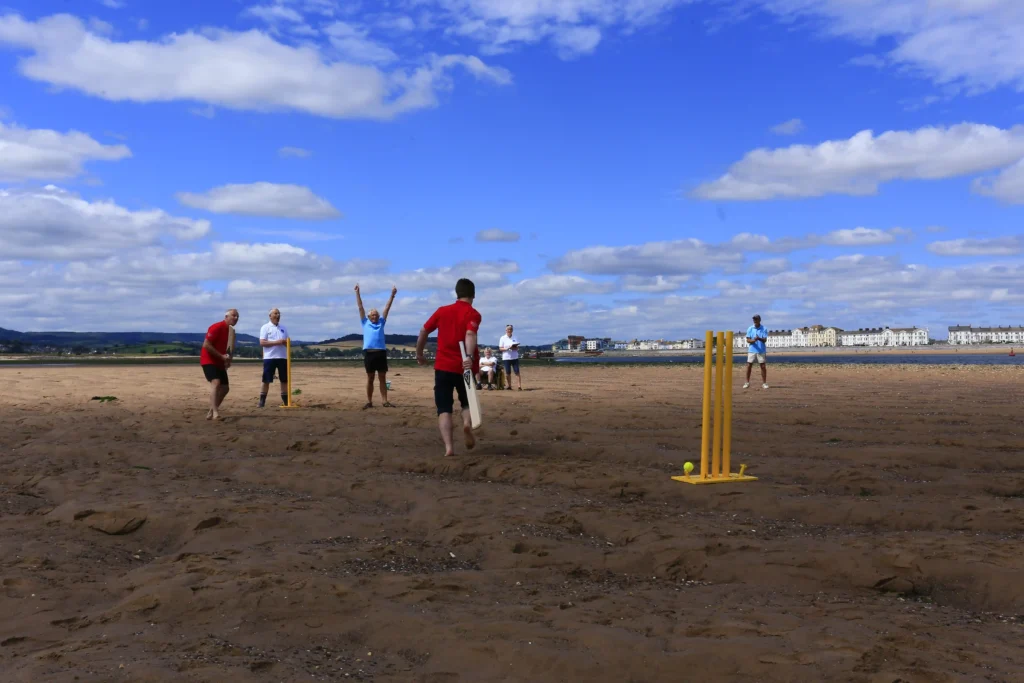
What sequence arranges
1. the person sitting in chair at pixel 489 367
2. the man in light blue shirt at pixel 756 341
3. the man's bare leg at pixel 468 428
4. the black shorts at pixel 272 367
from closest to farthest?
the man's bare leg at pixel 468 428
the black shorts at pixel 272 367
the man in light blue shirt at pixel 756 341
the person sitting in chair at pixel 489 367

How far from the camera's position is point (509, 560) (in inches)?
211

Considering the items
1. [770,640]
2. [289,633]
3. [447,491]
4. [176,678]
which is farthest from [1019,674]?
[447,491]

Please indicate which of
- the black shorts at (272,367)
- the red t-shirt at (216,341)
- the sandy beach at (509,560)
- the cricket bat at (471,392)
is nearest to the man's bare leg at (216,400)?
the red t-shirt at (216,341)

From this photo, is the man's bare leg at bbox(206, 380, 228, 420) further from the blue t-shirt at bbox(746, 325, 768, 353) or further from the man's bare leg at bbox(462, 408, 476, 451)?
the blue t-shirt at bbox(746, 325, 768, 353)

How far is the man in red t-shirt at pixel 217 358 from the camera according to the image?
12.9 meters

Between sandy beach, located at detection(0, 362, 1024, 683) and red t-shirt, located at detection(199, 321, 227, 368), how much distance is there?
2417 mm

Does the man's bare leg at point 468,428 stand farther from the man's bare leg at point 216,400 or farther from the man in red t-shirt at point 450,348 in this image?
the man's bare leg at point 216,400

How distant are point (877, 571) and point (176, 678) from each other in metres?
3.99

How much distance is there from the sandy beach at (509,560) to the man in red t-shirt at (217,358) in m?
2.18

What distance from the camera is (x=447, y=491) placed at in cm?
730

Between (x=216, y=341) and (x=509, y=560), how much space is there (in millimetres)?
9164

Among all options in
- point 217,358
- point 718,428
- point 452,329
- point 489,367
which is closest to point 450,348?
point 452,329

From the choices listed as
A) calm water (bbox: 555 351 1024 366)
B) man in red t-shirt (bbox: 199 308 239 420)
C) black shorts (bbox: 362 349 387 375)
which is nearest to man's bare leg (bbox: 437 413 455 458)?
man in red t-shirt (bbox: 199 308 239 420)

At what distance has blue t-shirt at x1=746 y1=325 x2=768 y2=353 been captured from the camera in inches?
797
